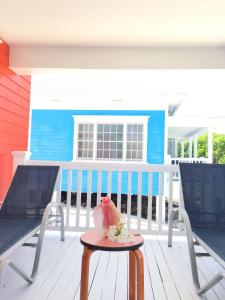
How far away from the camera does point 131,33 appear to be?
13.4 feet

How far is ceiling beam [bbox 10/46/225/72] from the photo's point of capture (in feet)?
14.8

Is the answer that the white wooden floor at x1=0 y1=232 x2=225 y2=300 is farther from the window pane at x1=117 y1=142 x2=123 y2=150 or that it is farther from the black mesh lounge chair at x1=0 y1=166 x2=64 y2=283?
the window pane at x1=117 y1=142 x2=123 y2=150

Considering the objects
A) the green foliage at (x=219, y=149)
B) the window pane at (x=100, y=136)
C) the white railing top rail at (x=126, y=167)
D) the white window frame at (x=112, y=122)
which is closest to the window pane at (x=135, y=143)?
the white window frame at (x=112, y=122)

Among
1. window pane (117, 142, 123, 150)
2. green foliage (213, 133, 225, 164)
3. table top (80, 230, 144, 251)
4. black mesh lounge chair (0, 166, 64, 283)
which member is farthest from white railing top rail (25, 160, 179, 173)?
green foliage (213, 133, 225, 164)

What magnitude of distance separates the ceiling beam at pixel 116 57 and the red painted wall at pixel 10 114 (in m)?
0.26

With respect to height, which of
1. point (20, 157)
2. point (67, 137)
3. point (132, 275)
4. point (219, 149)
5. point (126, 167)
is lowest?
point (132, 275)

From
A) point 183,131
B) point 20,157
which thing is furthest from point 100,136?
point 20,157

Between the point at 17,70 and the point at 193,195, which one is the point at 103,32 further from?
the point at 193,195

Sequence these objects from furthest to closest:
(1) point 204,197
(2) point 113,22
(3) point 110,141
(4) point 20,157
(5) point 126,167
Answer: (3) point 110,141 → (4) point 20,157 → (5) point 126,167 → (2) point 113,22 → (1) point 204,197

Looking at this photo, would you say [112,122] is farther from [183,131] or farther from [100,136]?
[183,131]

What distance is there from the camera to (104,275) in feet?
9.02

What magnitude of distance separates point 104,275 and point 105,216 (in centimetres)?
92

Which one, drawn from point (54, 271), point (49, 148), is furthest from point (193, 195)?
point (49, 148)

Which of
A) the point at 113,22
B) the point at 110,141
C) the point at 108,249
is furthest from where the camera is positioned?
the point at 110,141
